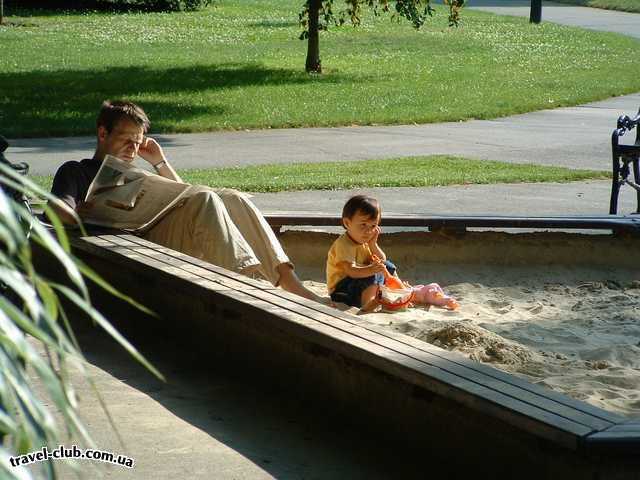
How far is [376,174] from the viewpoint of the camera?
11508 millimetres

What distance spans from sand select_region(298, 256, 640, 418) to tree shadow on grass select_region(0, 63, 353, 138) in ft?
27.8

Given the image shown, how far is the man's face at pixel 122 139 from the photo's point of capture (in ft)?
20.4

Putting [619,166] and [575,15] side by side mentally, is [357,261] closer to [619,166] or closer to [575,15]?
[619,166]

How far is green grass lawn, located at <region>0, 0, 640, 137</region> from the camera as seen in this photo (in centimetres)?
1652

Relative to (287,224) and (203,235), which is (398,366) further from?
(287,224)

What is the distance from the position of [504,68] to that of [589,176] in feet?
39.0

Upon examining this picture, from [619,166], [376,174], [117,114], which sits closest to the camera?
[117,114]

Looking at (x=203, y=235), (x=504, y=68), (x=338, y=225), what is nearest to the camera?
(x=203, y=235)

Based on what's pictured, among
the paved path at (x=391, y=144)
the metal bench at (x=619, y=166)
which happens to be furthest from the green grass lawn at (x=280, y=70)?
the metal bench at (x=619, y=166)

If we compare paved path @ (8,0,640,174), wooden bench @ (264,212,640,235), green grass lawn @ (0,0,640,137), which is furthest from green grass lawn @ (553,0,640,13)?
wooden bench @ (264,212,640,235)

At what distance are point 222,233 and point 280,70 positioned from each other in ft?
51.6

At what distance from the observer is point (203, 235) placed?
6.14m

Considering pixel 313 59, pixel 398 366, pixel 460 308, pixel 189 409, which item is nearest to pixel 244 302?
pixel 189 409

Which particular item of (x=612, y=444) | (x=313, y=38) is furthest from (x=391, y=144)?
(x=612, y=444)
